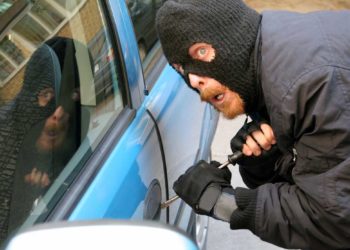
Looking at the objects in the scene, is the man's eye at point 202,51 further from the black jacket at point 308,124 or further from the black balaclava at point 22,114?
the black balaclava at point 22,114

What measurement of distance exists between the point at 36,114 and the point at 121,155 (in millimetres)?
294

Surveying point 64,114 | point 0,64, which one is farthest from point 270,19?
point 0,64

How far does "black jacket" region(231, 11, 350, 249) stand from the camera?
1345mm

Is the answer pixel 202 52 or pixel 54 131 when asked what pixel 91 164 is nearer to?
pixel 54 131

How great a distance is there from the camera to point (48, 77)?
1.58m

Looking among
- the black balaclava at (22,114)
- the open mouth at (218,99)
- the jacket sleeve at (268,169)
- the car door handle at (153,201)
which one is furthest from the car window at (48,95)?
the jacket sleeve at (268,169)

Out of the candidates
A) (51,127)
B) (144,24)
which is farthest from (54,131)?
(144,24)

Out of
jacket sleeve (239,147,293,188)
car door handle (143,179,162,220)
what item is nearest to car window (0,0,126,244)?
car door handle (143,179,162,220)

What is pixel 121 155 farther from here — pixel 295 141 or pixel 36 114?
pixel 295 141

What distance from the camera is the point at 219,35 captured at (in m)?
1.53

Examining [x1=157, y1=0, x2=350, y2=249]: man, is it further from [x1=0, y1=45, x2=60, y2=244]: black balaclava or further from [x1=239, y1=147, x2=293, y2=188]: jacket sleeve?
[x1=0, y1=45, x2=60, y2=244]: black balaclava

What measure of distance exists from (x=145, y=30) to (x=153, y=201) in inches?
33.5

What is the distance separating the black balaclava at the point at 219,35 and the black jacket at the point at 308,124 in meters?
0.05

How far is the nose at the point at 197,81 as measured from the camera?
161 centimetres
